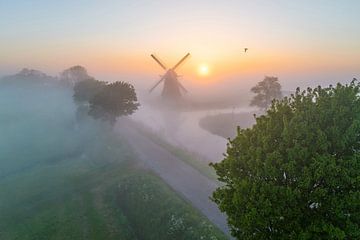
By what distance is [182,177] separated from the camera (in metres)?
52.3

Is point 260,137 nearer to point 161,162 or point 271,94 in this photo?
point 161,162

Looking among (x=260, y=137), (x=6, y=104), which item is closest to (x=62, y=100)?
(x=6, y=104)

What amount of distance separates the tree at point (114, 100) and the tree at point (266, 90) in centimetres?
4420

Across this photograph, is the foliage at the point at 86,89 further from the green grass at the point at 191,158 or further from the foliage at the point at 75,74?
the foliage at the point at 75,74

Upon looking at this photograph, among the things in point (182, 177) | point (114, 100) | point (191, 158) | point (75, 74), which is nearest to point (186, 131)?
point (114, 100)

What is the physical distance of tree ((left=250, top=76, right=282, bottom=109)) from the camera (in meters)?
103

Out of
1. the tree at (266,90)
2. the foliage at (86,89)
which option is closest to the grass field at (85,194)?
the foliage at (86,89)

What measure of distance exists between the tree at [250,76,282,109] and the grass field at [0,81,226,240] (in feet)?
159

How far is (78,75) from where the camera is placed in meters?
174

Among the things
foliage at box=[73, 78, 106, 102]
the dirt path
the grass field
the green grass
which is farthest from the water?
foliage at box=[73, 78, 106, 102]

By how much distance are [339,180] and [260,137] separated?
5.28 m

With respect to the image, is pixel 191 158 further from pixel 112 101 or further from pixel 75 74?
pixel 75 74

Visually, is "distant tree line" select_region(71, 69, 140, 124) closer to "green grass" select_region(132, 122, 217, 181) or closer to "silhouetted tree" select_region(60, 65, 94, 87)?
"green grass" select_region(132, 122, 217, 181)

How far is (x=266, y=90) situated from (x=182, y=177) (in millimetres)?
60863
